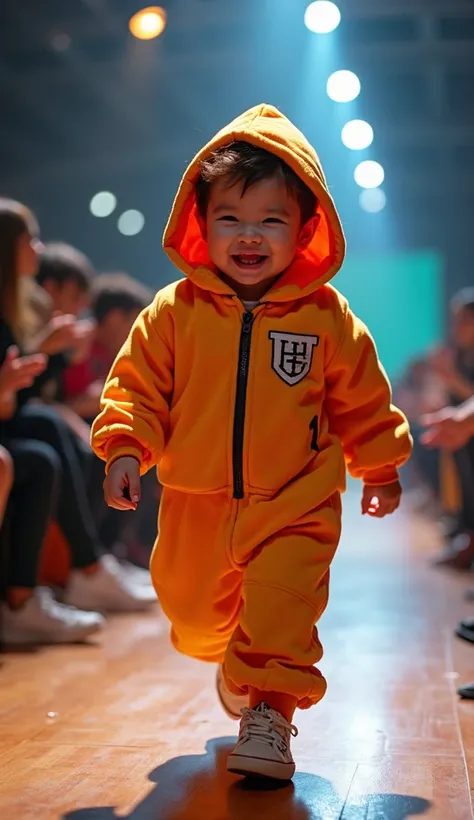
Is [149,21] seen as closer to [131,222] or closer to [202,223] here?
[202,223]

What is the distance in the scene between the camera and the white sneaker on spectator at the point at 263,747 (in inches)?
Answer: 56.1

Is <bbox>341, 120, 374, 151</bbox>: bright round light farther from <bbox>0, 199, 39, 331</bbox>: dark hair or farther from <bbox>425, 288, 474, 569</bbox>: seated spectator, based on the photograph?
<bbox>0, 199, 39, 331</bbox>: dark hair

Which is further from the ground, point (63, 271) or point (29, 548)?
point (63, 271)

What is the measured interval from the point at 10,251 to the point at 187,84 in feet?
17.8

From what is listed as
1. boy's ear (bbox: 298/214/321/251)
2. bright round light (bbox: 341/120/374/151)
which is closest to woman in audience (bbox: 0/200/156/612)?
boy's ear (bbox: 298/214/321/251)

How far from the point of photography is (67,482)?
2910mm

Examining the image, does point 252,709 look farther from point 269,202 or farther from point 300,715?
point 269,202

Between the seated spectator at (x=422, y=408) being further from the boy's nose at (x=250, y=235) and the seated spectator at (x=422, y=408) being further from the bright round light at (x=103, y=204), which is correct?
the boy's nose at (x=250, y=235)

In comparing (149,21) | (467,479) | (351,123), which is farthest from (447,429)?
(351,123)

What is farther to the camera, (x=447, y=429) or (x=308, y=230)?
(x=447, y=429)

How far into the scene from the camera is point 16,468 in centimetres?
263

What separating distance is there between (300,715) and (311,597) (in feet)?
1.32

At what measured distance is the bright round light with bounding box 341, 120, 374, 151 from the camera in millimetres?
7398

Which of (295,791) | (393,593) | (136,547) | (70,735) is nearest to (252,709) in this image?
(295,791)
